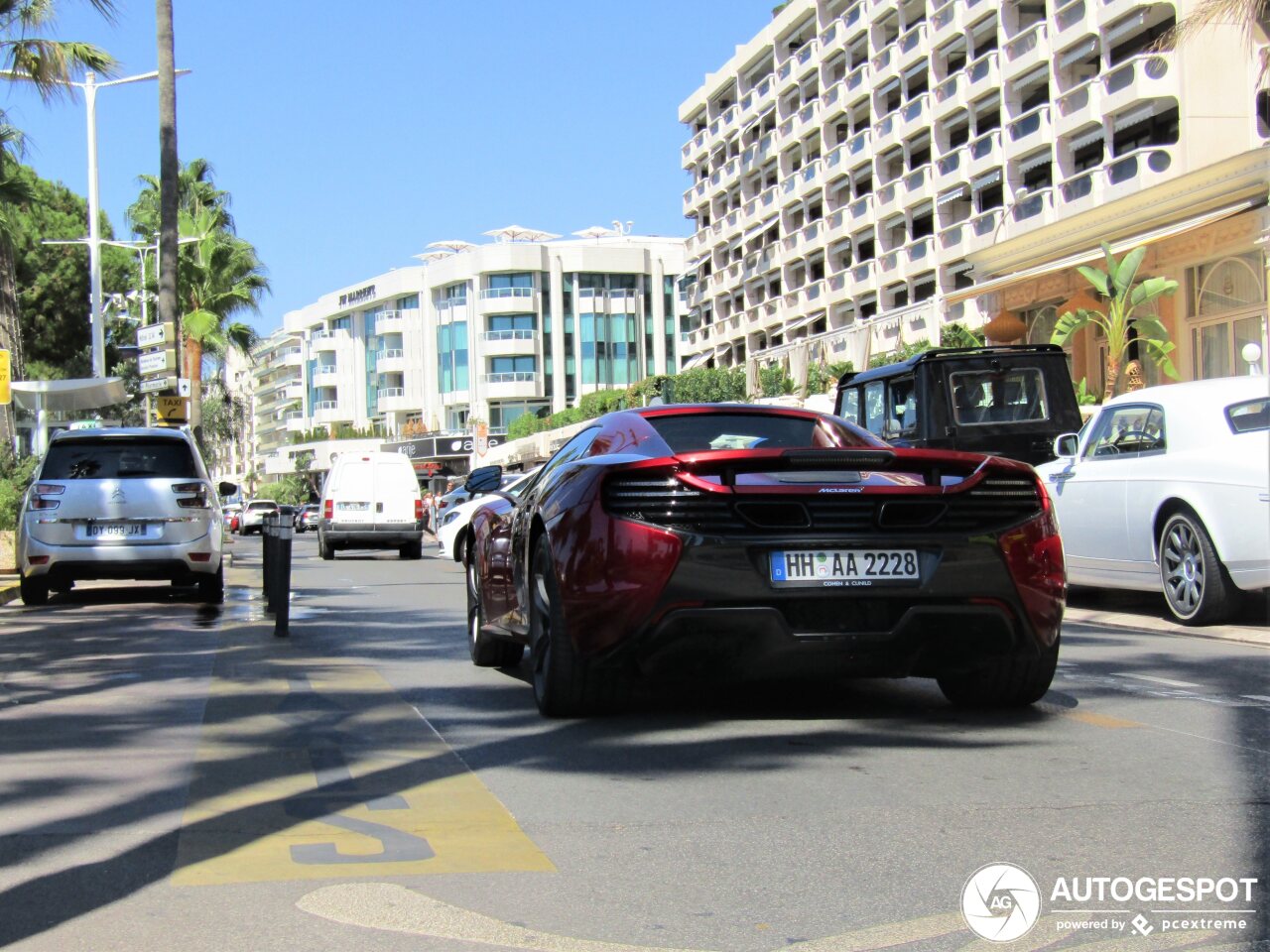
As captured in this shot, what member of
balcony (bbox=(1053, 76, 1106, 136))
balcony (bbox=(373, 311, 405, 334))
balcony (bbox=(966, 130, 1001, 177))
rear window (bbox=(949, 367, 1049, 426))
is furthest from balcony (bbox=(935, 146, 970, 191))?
balcony (bbox=(373, 311, 405, 334))

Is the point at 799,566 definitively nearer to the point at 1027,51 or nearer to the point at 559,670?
the point at 559,670

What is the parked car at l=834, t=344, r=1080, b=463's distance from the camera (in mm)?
14305

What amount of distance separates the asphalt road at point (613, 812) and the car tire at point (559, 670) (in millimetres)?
115

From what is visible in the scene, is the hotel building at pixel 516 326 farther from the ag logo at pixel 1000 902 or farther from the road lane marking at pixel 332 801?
the ag logo at pixel 1000 902

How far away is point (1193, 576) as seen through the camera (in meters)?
10.0

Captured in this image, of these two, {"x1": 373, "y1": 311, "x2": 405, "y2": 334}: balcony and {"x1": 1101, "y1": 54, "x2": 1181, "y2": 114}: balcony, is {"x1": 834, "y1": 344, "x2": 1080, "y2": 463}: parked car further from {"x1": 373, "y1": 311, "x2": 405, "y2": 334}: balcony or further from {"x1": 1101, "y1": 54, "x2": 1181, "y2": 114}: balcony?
{"x1": 373, "y1": 311, "x2": 405, "y2": 334}: balcony

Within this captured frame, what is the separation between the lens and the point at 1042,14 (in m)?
45.1

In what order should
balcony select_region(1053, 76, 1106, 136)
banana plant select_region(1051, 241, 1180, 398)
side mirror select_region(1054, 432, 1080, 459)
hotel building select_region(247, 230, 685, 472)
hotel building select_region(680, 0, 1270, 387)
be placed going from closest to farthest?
side mirror select_region(1054, 432, 1080, 459), banana plant select_region(1051, 241, 1180, 398), hotel building select_region(680, 0, 1270, 387), balcony select_region(1053, 76, 1106, 136), hotel building select_region(247, 230, 685, 472)

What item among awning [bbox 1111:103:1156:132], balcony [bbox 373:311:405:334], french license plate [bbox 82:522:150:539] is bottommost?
french license plate [bbox 82:522:150:539]

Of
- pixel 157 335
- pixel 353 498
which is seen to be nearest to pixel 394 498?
pixel 353 498

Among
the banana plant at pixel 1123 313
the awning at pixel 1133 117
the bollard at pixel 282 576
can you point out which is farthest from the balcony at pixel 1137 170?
the bollard at pixel 282 576

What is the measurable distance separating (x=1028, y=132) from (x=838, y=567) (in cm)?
4046

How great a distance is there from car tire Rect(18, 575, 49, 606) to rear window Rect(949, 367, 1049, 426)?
8621mm

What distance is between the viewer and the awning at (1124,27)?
125ft
